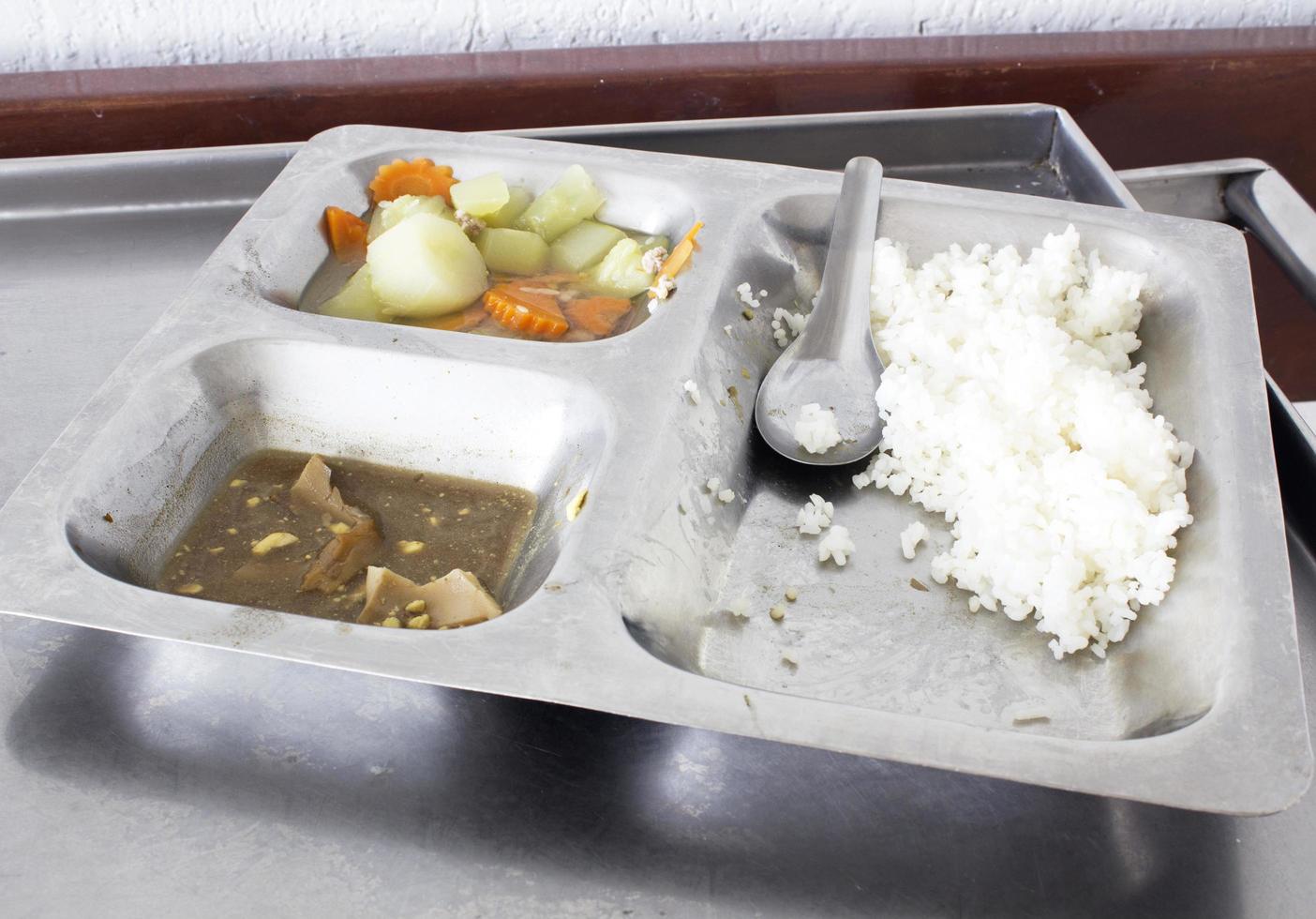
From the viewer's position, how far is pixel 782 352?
1427 millimetres

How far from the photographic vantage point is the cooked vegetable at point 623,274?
150 cm

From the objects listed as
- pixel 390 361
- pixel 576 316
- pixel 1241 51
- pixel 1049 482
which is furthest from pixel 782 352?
pixel 1241 51

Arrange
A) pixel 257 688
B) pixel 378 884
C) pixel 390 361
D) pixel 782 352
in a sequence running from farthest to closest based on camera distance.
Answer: pixel 782 352 < pixel 390 361 < pixel 257 688 < pixel 378 884

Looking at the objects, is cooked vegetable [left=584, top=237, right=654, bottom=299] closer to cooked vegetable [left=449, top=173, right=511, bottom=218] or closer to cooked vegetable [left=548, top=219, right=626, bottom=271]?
cooked vegetable [left=548, top=219, right=626, bottom=271]

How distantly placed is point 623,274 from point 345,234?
41 centimetres

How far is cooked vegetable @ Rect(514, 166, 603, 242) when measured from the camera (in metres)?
1.57

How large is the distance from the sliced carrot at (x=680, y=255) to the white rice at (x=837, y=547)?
41 cm

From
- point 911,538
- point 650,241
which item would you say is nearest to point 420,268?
point 650,241

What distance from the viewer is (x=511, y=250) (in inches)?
61.0

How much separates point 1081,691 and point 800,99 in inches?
48.5

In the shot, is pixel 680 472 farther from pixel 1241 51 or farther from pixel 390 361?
pixel 1241 51

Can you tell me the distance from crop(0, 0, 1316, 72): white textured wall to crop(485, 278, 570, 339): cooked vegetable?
665 mm

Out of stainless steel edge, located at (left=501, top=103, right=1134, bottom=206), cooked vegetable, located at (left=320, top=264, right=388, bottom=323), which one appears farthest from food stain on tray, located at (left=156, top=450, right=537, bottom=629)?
stainless steel edge, located at (left=501, top=103, right=1134, bottom=206)

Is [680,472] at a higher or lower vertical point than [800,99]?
lower
